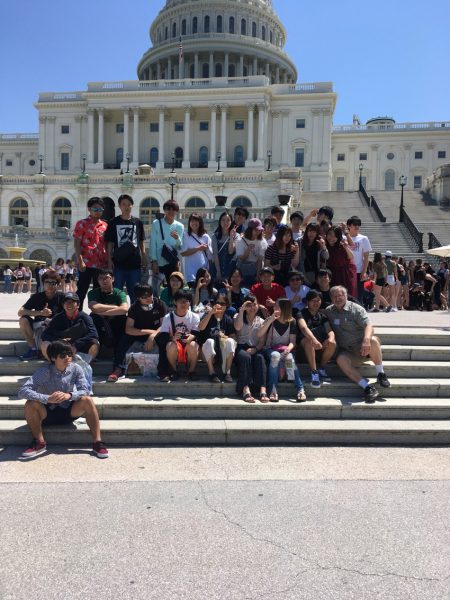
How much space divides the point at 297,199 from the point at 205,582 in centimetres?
3642

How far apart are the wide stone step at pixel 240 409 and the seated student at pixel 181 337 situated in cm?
50

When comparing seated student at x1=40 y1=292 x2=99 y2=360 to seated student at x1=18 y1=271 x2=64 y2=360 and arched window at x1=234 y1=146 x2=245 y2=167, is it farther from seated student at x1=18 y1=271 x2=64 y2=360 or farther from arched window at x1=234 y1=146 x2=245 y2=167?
arched window at x1=234 y1=146 x2=245 y2=167

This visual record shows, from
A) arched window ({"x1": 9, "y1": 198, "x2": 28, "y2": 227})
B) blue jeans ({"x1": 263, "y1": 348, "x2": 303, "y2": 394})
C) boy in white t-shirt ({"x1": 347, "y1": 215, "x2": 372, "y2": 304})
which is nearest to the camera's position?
blue jeans ({"x1": 263, "y1": 348, "x2": 303, "y2": 394})

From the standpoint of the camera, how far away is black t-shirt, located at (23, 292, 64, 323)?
735cm

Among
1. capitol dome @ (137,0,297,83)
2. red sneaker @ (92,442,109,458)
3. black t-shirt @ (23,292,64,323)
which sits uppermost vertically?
capitol dome @ (137,0,297,83)

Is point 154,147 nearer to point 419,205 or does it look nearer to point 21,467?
point 419,205

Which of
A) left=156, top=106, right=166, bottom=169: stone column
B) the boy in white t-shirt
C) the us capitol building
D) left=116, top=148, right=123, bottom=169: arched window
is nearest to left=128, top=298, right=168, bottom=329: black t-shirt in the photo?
the boy in white t-shirt

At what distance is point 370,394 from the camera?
6.64 metres

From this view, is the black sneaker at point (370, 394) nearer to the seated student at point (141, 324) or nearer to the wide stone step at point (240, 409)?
the wide stone step at point (240, 409)

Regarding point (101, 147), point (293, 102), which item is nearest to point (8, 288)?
point (101, 147)

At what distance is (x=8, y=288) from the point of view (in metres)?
24.7

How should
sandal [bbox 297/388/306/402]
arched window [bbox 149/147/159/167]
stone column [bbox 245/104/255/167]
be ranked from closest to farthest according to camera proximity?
sandal [bbox 297/388/306/402]
stone column [bbox 245/104/255/167]
arched window [bbox 149/147/159/167]

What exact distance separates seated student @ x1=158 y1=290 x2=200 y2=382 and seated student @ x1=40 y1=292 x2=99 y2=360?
3.18 feet

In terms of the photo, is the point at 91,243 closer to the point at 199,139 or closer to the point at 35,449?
the point at 35,449
